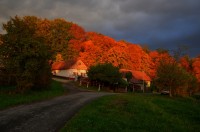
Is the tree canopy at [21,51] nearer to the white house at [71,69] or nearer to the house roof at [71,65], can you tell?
the white house at [71,69]

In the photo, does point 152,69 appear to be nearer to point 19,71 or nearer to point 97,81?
point 97,81

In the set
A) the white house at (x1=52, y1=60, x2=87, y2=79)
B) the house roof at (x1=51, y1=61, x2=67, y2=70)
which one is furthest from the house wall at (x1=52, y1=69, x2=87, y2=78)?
the house roof at (x1=51, y1=61, x2=67, y2=70)

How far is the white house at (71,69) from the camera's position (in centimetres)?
7750

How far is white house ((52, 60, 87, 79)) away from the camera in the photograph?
77.5m

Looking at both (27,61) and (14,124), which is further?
(27,61)

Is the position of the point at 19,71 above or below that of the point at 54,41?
below

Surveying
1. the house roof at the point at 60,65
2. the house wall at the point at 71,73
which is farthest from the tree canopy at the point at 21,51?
the house roof at the point at 60,65

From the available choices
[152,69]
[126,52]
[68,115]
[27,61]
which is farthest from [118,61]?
[68,115]

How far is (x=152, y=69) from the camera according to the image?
10319 centimetres

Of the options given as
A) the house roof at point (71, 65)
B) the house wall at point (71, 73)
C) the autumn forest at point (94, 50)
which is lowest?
the house wall at point (71, 73)

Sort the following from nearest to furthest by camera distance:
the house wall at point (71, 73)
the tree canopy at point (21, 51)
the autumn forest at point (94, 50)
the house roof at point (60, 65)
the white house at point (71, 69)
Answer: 1. the tree canopy at point (21, 51)
2. the autumn forest at point (94, 50)
3. the white house at point (71, 69)
4. the house wall at point (71, 73)
5. the house roof at point (60, 65)

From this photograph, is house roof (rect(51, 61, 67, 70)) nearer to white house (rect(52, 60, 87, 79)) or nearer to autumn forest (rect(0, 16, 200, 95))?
white house (rect(52, 60, 87, 79))

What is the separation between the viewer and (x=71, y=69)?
7775 centimetres

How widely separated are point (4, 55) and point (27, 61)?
2.65 meters
